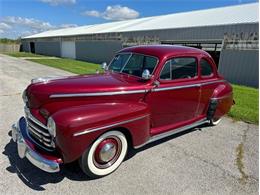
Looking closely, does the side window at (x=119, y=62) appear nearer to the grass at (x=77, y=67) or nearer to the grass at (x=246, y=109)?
the grass at (x=246, y=109)

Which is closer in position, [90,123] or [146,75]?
[90,123]

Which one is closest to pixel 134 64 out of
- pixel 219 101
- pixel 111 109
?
pixel 111 109

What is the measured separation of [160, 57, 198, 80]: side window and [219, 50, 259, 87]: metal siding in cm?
856

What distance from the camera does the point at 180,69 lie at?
420 centimetres

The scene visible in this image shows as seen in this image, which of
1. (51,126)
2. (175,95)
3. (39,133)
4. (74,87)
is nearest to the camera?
(51,126)

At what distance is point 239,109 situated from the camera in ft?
22.2

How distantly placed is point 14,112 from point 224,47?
38.0 feet

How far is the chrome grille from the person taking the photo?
2.99 metres

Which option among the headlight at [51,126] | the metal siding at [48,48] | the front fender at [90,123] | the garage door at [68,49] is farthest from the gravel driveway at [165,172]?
the metal siding at [48,48]

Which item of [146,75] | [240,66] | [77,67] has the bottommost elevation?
[77,67]

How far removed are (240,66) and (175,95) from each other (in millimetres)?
9769

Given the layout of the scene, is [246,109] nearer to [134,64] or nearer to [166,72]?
[166,72]

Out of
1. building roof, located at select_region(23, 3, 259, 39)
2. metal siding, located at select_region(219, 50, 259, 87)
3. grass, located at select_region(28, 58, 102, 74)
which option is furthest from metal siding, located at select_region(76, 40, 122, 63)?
metal siding, located at select_region(219, 50, 259, 87)

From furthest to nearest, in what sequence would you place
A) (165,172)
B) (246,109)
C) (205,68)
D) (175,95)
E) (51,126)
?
(246,109) < (205,68) < (175,95) < (165,172) < (51,126)
